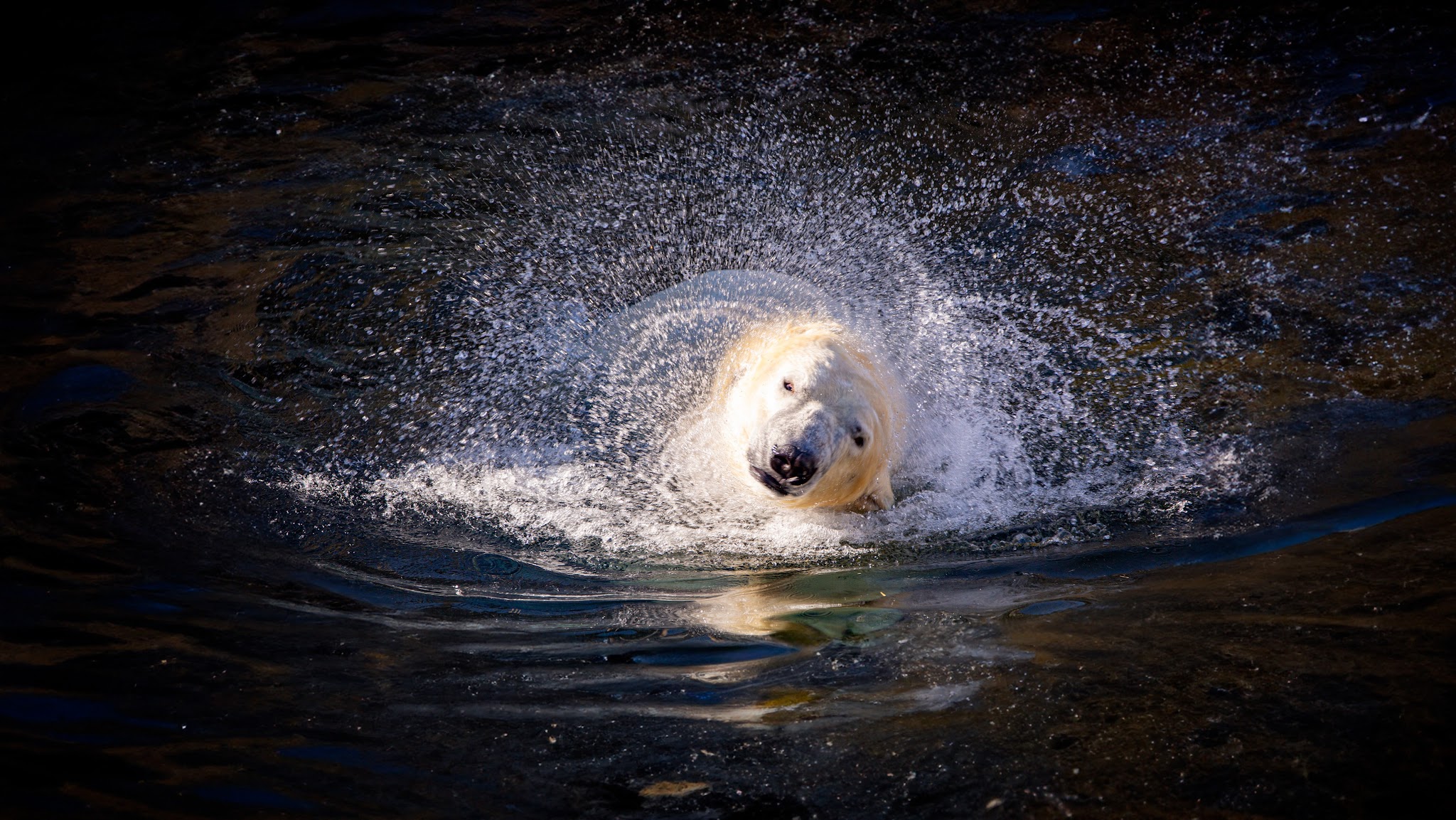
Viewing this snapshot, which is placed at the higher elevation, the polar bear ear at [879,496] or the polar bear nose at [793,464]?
the polar bear nose at [793,464]

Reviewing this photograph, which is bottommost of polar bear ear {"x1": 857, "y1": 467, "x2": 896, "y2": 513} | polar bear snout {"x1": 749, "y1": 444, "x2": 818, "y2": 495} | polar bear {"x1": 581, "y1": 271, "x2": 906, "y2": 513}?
polar bear ear {"x1": 857, "y1": 467, "x2": 896, "y2": 513}

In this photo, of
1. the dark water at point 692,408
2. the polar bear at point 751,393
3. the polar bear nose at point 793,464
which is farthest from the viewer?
the polar bear at point 751,393

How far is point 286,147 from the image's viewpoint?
7.10 m

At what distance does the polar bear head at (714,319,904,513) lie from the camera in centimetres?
433

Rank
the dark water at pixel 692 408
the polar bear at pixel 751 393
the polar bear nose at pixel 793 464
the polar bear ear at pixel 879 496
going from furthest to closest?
the polar bear ear at pixel 879 496, the polar bear at pixel 751 393, the polar bear nose at pixel 793 464, the dark water at pixel 692 408

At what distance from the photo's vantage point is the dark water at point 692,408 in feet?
9.45

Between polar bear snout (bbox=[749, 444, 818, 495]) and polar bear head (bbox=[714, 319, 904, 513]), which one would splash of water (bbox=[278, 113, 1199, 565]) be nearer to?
polar bear head (bbox=[714, 319, 904, 513])

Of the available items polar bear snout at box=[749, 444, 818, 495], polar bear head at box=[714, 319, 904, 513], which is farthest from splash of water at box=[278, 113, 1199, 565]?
polar bear snout at box=[749, 444, 818, 495]

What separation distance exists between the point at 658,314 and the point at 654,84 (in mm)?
2793

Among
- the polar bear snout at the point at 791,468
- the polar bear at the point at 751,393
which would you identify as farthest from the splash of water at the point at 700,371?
the polar bear snout at the point at 791,468

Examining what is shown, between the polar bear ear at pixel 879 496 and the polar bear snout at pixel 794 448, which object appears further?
the polar bear ear at pixel 879 496

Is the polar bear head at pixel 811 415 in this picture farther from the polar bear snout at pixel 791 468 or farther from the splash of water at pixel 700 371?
the splash of water at pixel 700 371

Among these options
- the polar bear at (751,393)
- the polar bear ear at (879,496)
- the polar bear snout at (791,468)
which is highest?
the polar bear at (751,393)

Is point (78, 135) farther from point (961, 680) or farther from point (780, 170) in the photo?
point (961, 680)
